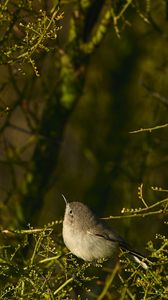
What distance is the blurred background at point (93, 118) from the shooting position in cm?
692

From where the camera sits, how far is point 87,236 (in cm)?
552

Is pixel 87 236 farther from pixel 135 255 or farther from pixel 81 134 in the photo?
pixel 81 134

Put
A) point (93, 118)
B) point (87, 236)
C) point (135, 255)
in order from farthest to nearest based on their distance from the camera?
point (93, 118) → point (87, 236) → point (135, 255)

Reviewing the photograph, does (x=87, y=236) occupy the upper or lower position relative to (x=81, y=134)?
upper

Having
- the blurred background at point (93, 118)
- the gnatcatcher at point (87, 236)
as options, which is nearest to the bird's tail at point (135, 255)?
the gnatcatcher at point (87, 236)

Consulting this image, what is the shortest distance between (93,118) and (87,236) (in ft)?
17.1

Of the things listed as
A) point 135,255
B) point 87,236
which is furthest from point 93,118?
point 135,255

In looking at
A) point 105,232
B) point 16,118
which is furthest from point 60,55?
point 16,118

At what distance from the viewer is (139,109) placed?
10234 millimetres

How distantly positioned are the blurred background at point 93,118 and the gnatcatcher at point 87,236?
97 centimetres

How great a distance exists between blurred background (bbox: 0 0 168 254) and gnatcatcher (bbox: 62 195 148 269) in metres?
0.97

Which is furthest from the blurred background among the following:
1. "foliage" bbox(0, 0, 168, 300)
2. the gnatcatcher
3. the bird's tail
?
the bird's tail

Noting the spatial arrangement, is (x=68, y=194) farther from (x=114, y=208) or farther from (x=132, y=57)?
(x=132, y=57)

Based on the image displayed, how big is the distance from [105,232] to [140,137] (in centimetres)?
401
